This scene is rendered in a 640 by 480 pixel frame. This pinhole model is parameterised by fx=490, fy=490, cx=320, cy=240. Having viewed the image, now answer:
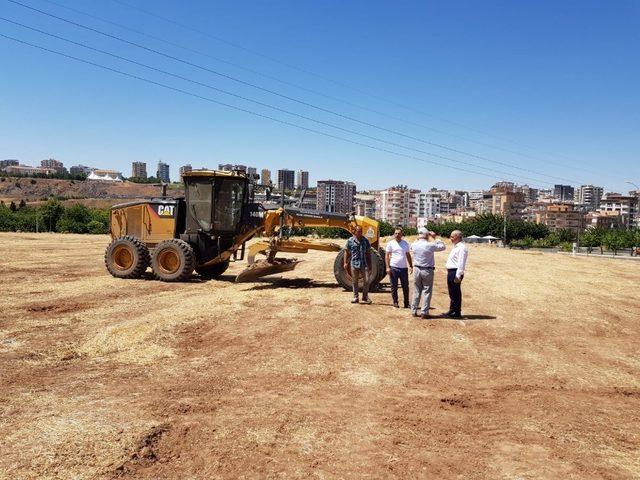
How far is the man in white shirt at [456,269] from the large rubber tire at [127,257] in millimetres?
8538

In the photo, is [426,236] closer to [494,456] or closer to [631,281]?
[494,456]

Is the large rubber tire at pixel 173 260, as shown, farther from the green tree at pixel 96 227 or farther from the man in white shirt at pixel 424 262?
the green tree at pixel 96 227

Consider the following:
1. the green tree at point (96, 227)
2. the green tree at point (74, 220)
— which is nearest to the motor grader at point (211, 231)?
the green tree at point (96, 227)

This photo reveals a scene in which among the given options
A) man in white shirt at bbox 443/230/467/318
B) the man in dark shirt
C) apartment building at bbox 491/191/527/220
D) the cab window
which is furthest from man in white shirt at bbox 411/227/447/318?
apartment building at bbox 491/191/527/220

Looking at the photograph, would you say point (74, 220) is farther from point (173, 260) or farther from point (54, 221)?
point (173, 260)

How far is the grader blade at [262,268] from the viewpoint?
40.2 ft

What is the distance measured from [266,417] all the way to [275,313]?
4609 mm

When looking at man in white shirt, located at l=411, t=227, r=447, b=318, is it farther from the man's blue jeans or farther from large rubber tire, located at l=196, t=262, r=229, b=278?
large rubber tire, located at l=196, t=262, r=229, b=278

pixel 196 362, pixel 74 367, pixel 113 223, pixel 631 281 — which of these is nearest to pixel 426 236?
pixel 196 362

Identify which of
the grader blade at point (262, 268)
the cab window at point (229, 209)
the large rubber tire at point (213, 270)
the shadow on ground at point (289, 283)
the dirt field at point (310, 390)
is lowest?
the dirt field at point (310, 390)

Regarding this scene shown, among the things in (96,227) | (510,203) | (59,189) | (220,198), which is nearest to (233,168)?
(220,198)

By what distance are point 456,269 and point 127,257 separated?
947 cm

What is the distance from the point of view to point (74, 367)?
5855mm

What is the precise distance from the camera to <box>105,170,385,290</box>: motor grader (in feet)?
40.1
